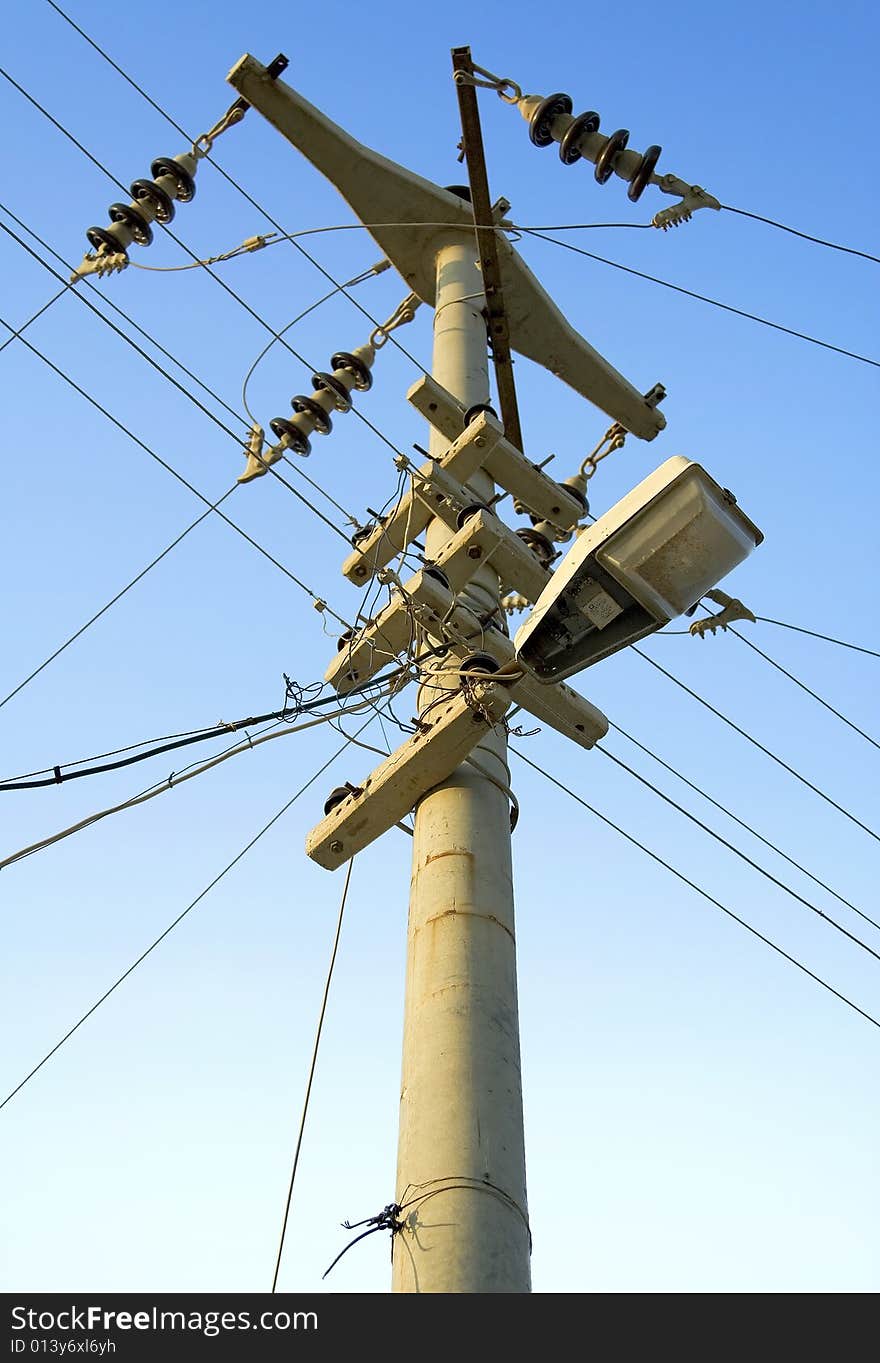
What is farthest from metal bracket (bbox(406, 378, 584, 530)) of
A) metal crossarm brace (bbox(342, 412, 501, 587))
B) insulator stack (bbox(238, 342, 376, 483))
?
insulator stack (bbox(238, 342, 376, 483))

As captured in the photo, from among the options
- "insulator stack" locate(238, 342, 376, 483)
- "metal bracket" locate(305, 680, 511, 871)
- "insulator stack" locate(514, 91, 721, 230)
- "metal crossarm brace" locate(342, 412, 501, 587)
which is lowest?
"metal bracket" locate(305, 680, 511, 871)

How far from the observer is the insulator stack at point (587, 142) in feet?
20.8

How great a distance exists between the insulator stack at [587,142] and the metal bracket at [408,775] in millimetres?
3616

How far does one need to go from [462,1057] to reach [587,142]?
5.14m

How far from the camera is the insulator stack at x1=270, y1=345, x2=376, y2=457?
6555 mm

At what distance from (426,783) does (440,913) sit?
55 cm

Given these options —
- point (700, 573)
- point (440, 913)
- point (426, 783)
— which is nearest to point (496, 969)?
point (440, 913)

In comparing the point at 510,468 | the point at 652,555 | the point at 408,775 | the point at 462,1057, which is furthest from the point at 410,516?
the point at 462,1057

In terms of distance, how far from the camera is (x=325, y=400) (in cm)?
671

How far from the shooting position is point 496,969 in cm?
368

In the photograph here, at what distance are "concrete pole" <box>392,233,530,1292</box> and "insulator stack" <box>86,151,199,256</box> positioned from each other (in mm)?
3317

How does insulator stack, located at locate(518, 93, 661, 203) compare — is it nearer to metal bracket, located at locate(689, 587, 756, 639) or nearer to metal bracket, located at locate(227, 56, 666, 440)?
metal bracket, located at locate(227, 56, 666, 440)
